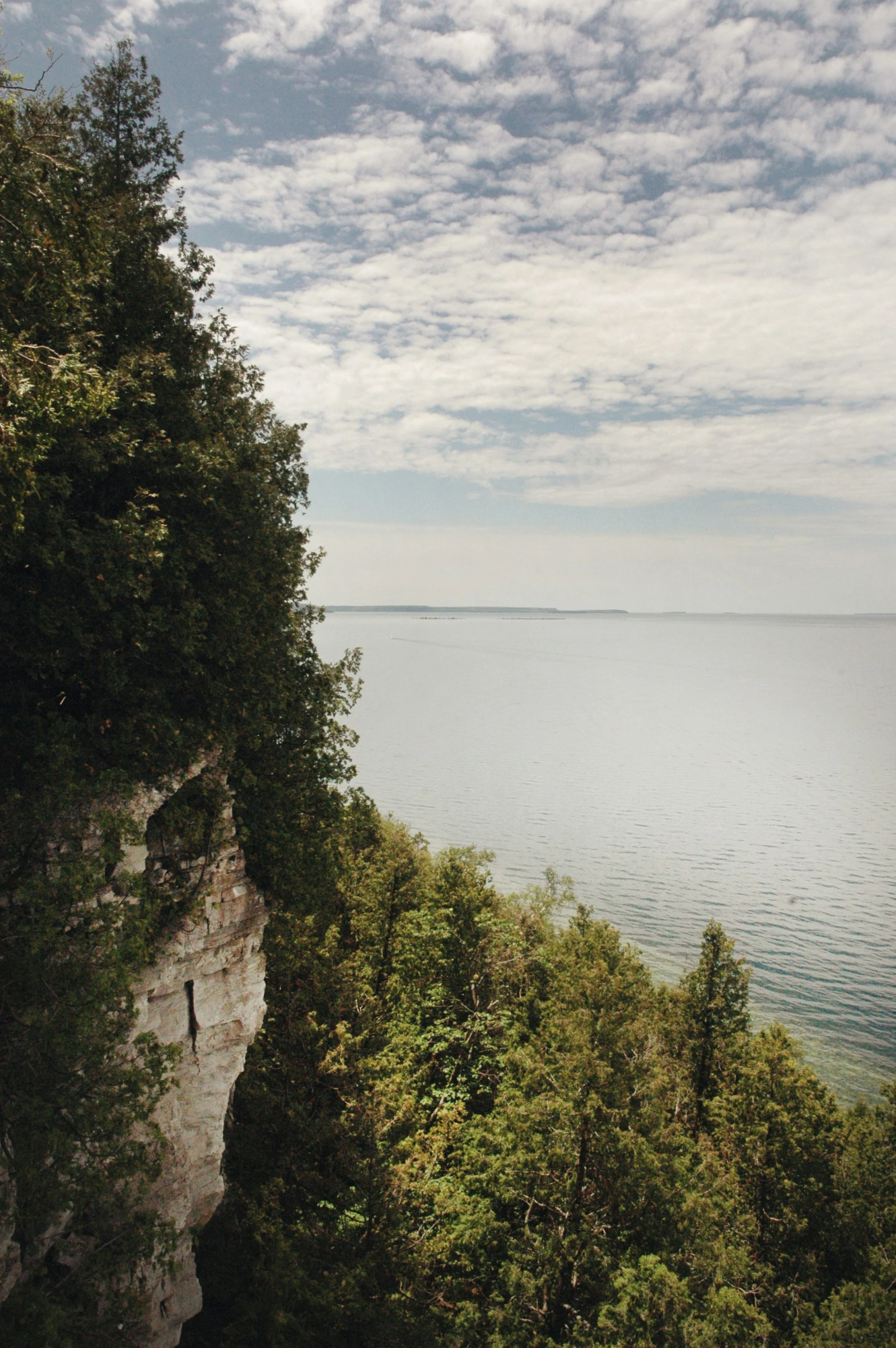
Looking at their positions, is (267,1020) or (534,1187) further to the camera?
(267,1020)

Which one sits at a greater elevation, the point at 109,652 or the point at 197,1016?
the point at 109,652

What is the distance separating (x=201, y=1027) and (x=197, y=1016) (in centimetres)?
32

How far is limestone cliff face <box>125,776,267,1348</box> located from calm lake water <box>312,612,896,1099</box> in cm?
3023

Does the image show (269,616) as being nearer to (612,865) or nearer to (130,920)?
(130,920)

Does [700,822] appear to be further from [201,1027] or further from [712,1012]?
[201,1027]

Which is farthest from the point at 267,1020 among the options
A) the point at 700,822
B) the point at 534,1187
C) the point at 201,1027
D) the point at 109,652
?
the point at 700,822

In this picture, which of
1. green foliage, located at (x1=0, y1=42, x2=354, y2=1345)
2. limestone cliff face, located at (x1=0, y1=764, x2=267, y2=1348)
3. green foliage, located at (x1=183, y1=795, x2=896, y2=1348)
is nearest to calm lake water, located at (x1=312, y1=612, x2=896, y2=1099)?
green foliage, located at (x1=183, y1=795, x2=896, y2=1348)

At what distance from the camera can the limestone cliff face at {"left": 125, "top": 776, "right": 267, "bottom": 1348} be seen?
14.4m

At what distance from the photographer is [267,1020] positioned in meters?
23.4

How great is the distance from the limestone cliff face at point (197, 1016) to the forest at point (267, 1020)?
71 centimetres

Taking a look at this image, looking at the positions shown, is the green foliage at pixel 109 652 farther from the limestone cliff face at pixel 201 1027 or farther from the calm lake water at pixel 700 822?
the calm lake water at pixel 700 822

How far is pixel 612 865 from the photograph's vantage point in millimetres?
60938

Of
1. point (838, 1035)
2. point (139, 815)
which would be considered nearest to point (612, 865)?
point (838, 1035)

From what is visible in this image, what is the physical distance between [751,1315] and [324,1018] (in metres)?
13.8
